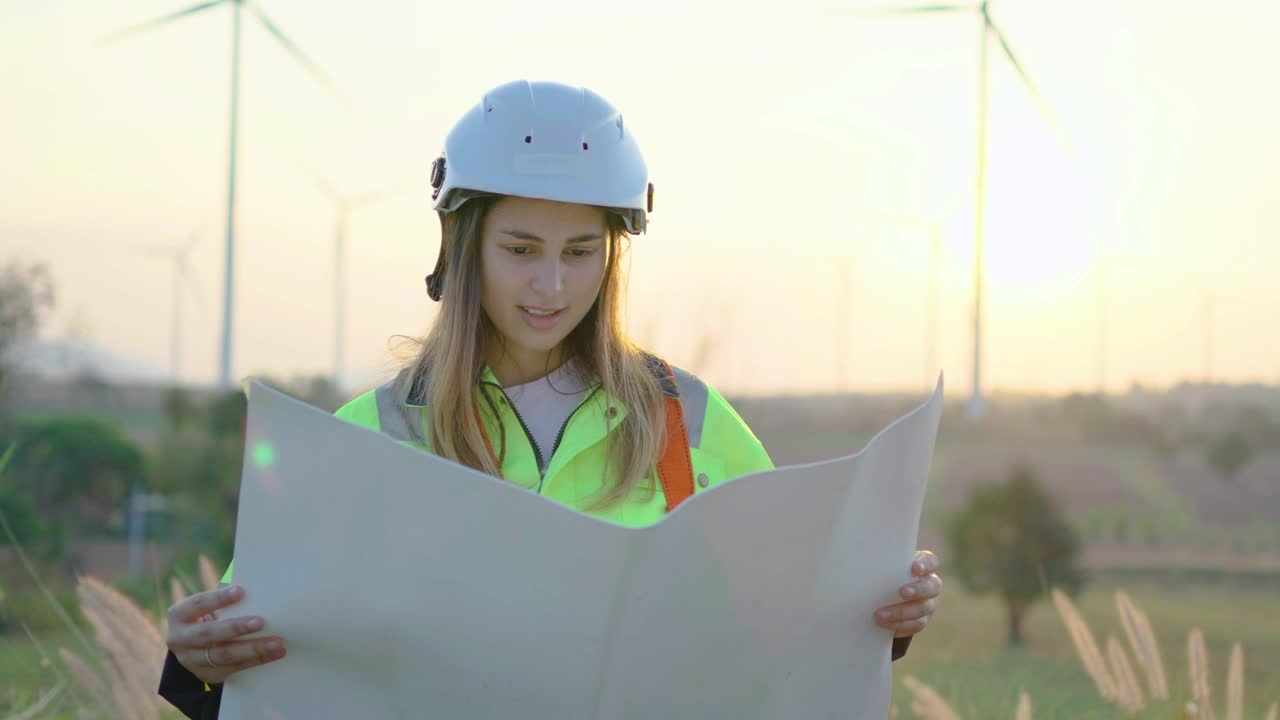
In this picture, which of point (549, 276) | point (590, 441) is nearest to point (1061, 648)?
point (590, 441)

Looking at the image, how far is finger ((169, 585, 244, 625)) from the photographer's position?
7.84 feet

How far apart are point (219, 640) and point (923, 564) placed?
1378 mm

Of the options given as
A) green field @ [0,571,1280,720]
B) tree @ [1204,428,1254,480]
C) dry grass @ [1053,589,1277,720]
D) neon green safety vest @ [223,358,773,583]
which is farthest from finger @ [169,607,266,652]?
tree @ [1204,428,1254,480]

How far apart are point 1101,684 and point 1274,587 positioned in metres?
64.8

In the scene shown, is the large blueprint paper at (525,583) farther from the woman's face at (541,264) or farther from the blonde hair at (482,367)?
the woman's face at (541,264)

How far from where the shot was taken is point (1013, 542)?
51.7 m

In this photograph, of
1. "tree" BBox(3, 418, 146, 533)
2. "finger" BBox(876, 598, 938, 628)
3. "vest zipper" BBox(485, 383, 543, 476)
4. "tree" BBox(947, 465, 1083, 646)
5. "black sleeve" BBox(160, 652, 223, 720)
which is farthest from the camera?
"tree" BBox(947, 465, 1083, 646)

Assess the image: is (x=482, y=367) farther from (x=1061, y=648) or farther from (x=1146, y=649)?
(x=1061, y=648)

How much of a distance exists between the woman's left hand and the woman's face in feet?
3.99

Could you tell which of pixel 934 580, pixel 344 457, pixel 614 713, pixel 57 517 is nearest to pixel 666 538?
pixel 614 713

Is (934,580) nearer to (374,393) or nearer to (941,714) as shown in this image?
(941,714)

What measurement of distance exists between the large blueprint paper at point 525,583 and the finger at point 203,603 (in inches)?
1.3

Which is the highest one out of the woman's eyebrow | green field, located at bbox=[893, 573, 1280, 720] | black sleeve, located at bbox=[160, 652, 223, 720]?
the woman's eyebrow

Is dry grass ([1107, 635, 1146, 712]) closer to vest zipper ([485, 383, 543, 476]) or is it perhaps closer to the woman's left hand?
the woman's left hand
